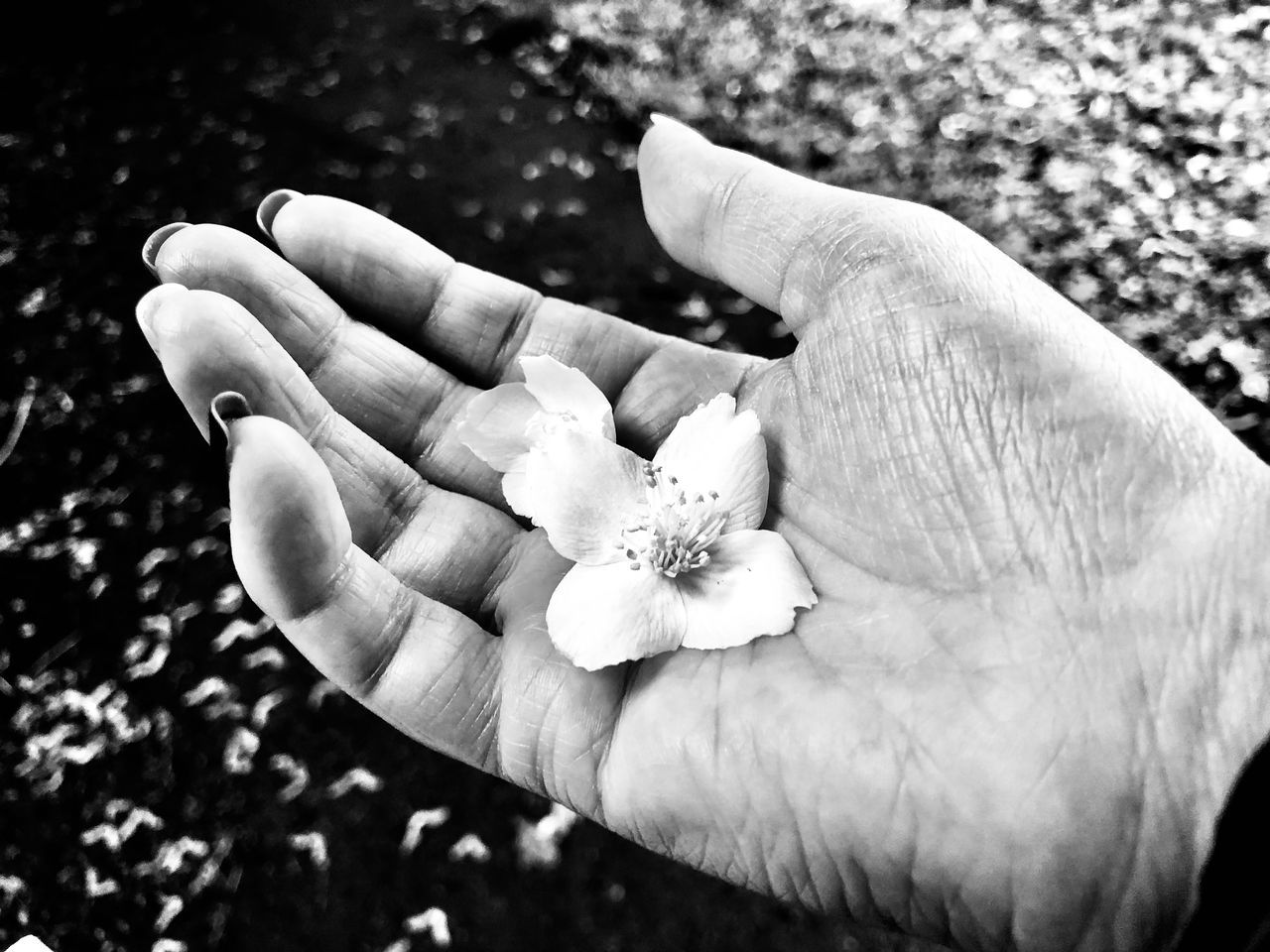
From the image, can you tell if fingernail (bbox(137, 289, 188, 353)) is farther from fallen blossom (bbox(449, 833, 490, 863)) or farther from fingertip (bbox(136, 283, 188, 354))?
fallen blossom (bbox(449, 833, 490, 863))

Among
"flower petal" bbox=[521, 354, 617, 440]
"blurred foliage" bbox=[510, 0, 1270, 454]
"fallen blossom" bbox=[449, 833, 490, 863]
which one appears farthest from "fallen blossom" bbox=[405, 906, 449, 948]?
"blurred foliage" bbox=[510, 0, 1270, 454]

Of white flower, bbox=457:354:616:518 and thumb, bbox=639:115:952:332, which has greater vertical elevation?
thumb, bbox=639:115:952:332

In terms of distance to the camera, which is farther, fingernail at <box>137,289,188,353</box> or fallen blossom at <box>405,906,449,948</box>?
fallen blossom at <box>405,906,449,948</box>

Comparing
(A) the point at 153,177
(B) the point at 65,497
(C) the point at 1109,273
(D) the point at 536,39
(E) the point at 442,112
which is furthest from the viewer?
(D) the point at 536,39

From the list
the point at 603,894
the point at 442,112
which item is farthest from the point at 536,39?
the point at 603,894

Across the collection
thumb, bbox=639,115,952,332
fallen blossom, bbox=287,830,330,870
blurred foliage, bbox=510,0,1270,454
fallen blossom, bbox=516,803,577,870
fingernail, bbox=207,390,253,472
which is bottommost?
fallen blossom, bbox=287,830,330,870

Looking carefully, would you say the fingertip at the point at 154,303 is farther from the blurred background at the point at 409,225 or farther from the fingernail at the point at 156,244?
the blurred background at the point at 409,225

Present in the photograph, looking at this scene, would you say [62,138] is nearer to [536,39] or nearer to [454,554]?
[536,39]
